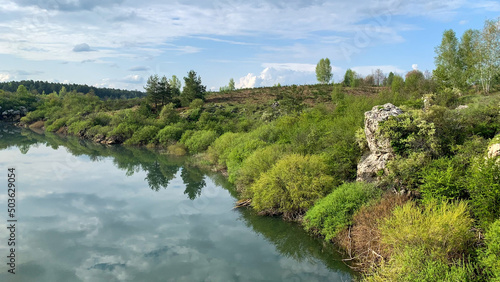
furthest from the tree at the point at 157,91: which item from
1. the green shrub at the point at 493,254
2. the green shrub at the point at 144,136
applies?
the green shrub at the point at 493,254

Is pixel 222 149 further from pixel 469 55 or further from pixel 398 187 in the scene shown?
pixel 469 55

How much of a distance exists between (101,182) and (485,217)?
129ft

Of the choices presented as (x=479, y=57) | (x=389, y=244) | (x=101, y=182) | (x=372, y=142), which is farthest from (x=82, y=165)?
(x=479, y=57)

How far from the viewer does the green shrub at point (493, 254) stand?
42.1 ft

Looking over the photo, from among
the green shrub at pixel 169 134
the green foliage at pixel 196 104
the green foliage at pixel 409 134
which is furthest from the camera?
the green foliage at pixel 196 104

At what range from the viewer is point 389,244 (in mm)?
16938

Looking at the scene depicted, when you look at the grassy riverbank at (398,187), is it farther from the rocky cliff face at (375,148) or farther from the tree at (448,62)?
the tree at (448,62)

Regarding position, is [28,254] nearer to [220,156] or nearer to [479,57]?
[220,156]

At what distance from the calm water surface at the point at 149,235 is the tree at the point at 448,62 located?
1602 inches

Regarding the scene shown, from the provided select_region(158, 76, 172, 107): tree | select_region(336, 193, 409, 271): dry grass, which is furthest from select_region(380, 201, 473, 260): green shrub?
select_region(158, 76, 172, 107): tree

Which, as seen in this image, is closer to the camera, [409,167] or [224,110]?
[409,167]

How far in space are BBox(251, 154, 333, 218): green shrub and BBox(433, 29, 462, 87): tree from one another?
38.4 m

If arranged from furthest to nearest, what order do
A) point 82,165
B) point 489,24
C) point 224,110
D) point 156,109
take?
point 156,109 < point 224,110 < point 82,165 < point 489,24

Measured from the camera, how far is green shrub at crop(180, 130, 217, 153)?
56.5 meters
